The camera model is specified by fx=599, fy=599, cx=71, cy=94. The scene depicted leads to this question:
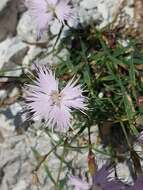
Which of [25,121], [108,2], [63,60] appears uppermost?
[108,2]

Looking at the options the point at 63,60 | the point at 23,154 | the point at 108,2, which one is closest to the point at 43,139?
the point at 23,154

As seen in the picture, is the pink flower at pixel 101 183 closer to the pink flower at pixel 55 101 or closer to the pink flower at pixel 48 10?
the pink flower at pixel 55 101

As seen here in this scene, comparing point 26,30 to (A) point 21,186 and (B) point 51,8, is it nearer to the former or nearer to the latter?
(B) point 51,8

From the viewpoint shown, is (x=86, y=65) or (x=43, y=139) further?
(x=43, y=139)

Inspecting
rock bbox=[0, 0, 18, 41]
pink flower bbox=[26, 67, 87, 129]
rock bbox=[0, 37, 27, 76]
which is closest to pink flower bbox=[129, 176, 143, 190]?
pink flower bbox=[26, 67, 87, 129]

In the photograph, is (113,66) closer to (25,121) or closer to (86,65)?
(86,65)

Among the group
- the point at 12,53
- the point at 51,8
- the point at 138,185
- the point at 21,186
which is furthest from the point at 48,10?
the point at 138,185

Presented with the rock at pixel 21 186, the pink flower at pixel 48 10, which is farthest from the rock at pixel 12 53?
the rock at pixel 21 186
